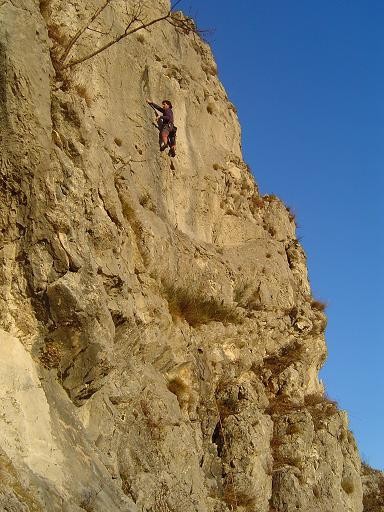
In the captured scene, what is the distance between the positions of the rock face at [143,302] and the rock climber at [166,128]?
0.31 meters

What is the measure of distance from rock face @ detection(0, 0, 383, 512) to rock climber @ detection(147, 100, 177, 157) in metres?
0.31

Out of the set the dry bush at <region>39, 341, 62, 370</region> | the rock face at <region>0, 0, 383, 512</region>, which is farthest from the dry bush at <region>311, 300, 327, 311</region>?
the dry bush at <region>39, 341, 62, 370</region>

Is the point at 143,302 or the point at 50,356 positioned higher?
the point at 143,302

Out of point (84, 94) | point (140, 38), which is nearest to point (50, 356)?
point (84, 94)

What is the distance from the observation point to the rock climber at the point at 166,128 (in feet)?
66.8

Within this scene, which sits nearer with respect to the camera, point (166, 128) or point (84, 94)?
point (84, 94)

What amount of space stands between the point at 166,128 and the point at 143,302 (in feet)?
21.9

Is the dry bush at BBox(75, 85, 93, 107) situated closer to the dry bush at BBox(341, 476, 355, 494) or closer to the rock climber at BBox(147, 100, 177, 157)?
the rock climber at BBox(147, 100, 177, 157)

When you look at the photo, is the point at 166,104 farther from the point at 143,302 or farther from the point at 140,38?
the point at 143,302

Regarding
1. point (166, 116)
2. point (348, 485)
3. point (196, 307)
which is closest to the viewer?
point (196, 307)

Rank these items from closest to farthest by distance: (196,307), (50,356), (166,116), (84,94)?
(50,356) < (84,94) < (196,307) < (166,116)

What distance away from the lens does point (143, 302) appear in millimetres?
15812

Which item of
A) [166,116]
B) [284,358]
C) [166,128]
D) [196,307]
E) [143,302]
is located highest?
[166,116]

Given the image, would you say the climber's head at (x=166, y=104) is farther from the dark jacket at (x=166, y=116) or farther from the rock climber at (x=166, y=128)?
the dark jacket at (x=166, y=116)
